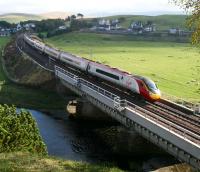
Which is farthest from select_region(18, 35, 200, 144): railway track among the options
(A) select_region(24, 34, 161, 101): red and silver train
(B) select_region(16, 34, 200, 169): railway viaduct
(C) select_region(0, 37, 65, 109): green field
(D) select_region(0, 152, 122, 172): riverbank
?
(C) select_region(0, 37, 65, 109): green field

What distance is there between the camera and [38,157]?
3800cm

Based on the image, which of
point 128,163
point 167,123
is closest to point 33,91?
point 128,163

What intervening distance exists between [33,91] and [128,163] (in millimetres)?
48057

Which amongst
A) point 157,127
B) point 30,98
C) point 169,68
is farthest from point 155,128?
point 169,68

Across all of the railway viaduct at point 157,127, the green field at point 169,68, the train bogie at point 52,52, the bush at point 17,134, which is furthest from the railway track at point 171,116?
the train bogie at point 52,52

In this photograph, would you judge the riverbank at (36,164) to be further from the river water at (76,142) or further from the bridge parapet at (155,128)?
the river water at (76,142)

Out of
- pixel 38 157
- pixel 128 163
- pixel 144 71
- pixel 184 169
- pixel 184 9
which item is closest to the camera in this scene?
pixel 184 9

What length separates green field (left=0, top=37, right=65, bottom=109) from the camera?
287ft

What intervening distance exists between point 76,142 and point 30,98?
31.3 meters

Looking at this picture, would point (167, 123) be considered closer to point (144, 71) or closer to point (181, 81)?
point (181, 81)

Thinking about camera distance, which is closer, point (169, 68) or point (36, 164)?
point (36, 164)

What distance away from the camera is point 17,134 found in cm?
4156

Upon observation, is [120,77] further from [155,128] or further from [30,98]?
[30,98]

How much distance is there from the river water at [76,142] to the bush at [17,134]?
10.6 metres
